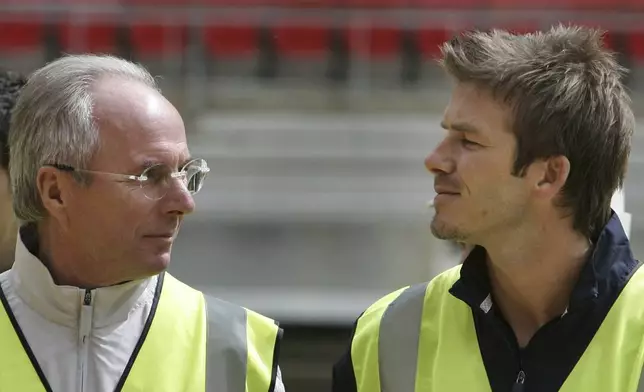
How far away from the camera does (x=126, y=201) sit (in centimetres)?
158

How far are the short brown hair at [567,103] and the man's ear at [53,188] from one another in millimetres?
658

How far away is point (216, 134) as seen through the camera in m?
6.32

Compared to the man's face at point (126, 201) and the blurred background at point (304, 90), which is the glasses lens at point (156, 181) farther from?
the blurred background at point (304, 90)

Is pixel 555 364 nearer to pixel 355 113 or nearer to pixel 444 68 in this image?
pixel 444 68

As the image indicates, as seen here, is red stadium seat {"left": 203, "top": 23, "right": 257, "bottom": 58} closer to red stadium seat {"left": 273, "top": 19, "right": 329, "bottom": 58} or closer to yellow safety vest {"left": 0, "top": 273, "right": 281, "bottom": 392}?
red stadium seat {"left": 273, "top": 19, "right": 329, "bottom": 58}

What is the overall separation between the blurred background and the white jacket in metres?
3.50

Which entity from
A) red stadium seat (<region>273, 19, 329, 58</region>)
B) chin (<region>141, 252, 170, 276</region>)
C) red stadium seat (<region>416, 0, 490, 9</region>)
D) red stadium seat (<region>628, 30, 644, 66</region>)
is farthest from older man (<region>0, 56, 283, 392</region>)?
red stadium seat (<region>416, 0, 490, 9</region>)

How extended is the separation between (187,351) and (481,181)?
1.80 feet

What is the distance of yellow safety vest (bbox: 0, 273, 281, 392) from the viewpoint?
1.56 m

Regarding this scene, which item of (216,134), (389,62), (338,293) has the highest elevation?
(389,62)

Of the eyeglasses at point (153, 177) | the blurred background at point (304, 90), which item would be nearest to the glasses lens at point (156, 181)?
the eyeglasses at point (153, 177)

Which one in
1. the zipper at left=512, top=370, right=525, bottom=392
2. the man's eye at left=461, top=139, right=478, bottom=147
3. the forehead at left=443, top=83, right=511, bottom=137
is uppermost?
the forehead at left=443, top=83, right=511, bottom=137

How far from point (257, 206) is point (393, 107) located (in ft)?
4.09

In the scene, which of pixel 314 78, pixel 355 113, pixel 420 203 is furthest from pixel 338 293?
pixel 314 78
